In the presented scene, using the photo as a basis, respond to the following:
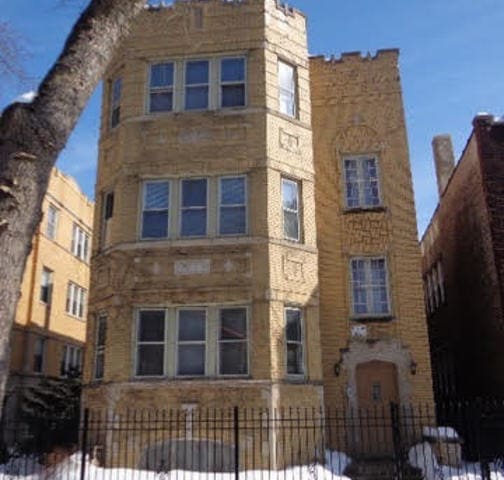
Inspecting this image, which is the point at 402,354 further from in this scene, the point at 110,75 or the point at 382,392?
the point at 110,75

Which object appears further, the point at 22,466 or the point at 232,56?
the point at 232,56

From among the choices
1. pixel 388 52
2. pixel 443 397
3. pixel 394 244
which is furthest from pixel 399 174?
pixel 443 397

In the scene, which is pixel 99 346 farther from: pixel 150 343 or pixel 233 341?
pixel 233 341

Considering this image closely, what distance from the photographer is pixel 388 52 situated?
19.3 m

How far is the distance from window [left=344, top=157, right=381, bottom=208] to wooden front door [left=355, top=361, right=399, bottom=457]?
4695 mm

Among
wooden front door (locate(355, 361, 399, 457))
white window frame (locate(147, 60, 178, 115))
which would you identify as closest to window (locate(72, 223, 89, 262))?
white window frame (locate(147, 60, 178, 115))

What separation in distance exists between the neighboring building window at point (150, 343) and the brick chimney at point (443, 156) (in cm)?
1640

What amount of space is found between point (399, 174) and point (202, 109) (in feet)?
19.9

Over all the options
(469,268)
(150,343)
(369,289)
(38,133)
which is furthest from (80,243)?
(38,133)

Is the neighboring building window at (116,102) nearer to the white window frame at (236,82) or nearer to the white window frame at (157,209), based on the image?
the white window frame at (157,209)

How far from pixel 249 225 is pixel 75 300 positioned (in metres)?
17.5

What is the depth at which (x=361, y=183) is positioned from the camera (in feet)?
60.6

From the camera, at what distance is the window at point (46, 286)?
27219 mm

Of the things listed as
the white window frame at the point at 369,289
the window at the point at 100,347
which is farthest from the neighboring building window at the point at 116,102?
the white window frame at the point at 369,289
